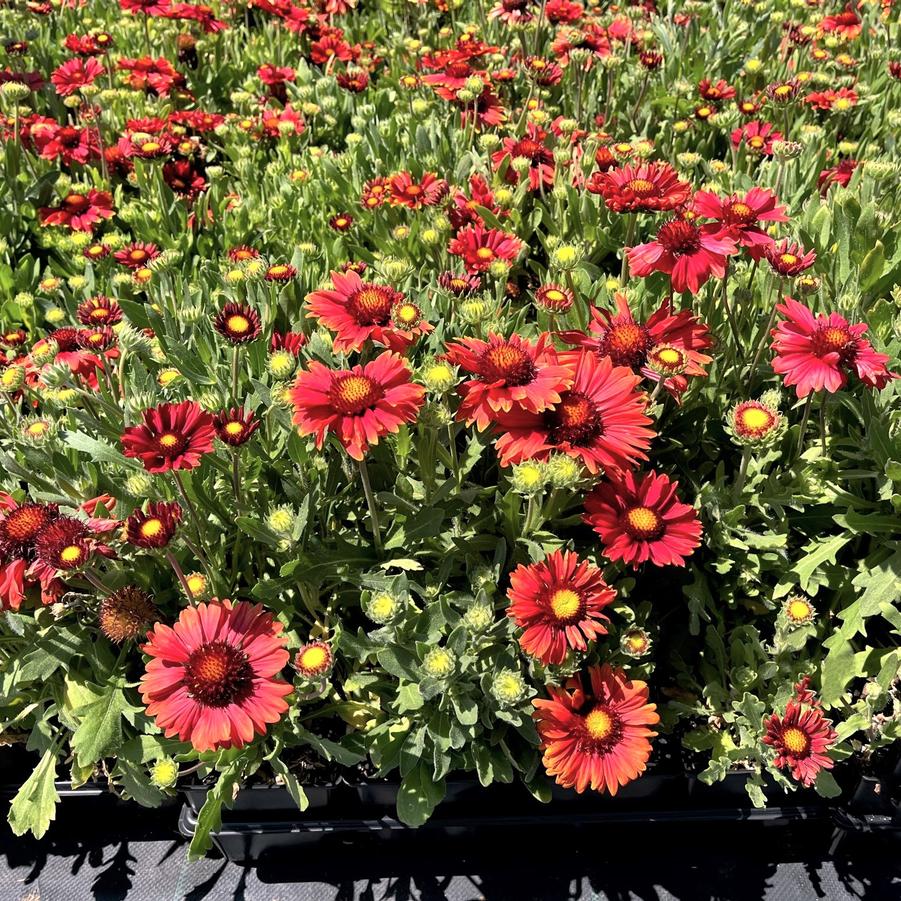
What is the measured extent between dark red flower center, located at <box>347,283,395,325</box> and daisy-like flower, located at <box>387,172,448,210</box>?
0.73 m

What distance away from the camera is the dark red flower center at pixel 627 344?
1254 millimetres

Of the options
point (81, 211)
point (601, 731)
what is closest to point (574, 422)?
point (601, 731)

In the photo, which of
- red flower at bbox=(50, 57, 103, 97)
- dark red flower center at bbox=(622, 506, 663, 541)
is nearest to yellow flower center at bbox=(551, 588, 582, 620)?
dark red flower center at bbox=(622, 506, 663, 541)

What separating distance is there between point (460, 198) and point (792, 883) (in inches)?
67.1

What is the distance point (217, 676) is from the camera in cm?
105

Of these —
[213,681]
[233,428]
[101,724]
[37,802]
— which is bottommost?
[37,802]

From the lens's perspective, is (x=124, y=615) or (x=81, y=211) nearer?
(x=124, y=615)

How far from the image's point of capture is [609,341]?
1.28 metres

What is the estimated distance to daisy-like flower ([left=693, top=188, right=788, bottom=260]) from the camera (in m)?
1.35

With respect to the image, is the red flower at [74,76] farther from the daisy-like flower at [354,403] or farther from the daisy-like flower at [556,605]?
the daisy-like flower at [556,605]

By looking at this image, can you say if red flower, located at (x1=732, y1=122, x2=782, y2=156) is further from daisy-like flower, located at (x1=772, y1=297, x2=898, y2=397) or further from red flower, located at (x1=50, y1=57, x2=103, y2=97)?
red flower, located at (x1=50, y1=57, x2=103, y2=97)

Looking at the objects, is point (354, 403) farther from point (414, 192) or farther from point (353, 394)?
point (414, 192)

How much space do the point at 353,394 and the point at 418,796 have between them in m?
0.70

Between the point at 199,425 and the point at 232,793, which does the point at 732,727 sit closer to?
the point at 232,793
